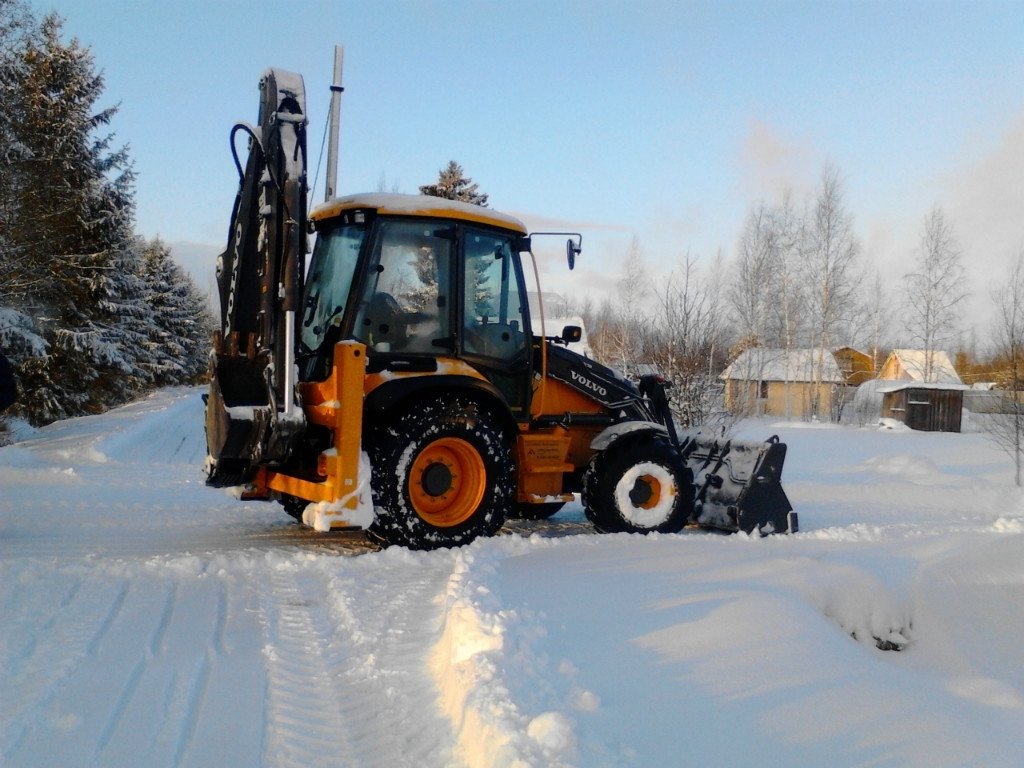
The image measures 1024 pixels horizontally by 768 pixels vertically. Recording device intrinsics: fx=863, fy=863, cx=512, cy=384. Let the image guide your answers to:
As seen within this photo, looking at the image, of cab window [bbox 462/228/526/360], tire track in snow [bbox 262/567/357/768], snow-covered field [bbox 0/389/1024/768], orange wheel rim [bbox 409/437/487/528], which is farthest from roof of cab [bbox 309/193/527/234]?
tire track in snow [bbox 262/567/357/768]

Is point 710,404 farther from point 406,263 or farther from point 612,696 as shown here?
point 612,696

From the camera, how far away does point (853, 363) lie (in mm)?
46250

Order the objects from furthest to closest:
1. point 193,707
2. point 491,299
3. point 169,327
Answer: point 169,327 → point 491,299 → point 193,707

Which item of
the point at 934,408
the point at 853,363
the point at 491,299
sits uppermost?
the point at 853,363

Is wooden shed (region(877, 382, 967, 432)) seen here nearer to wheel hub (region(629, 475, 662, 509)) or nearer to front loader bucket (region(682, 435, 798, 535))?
front loader bucket (region(682, 435, 798, 535))

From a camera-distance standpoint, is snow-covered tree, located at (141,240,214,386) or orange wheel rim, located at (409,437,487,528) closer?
orange wheel rim, located at (409,437,487,528)

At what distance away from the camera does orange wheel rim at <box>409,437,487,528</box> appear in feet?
22.0

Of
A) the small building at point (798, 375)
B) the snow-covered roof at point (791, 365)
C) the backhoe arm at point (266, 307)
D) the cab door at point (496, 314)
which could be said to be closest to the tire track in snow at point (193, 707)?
the backhoe arm at point (266, 307)

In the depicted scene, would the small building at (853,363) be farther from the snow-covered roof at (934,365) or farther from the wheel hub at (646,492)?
the wheel hub at (646,492)

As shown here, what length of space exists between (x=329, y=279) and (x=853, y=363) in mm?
43826

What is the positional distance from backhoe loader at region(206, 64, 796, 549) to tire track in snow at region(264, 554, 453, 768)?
59 centimetres

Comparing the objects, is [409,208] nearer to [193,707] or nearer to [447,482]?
[447,482]

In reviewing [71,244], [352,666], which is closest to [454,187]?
[71,244]

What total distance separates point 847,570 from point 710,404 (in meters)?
10.0
